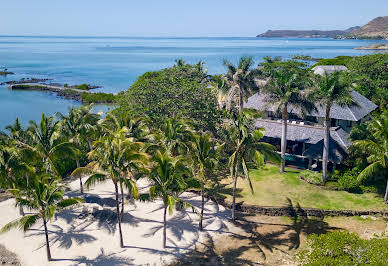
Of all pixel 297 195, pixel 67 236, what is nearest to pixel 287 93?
pixel 297 195

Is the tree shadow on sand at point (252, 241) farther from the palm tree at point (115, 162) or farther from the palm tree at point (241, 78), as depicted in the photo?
the palm tree at point (241, 78)

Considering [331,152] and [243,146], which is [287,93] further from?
[243,146]

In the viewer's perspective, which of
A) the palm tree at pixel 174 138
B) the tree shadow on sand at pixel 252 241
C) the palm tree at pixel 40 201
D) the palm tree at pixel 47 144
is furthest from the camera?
the palm tree at pixel 174 138

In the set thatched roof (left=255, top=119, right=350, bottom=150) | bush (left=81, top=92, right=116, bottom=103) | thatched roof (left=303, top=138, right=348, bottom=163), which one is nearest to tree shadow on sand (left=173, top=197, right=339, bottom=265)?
thatched roof (left=303, top=138, right=348, bottom=163)

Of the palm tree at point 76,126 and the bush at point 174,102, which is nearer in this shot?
the palm tree at point 76,126

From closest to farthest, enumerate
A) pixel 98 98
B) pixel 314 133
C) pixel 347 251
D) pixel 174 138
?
pixel 347 251 < pixel 174 138 < pixel 314 133 < pixel 98 98

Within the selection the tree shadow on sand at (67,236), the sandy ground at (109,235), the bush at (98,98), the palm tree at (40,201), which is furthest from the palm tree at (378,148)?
the bush at (98,98)

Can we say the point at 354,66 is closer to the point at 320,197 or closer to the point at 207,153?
the point at 320,197
